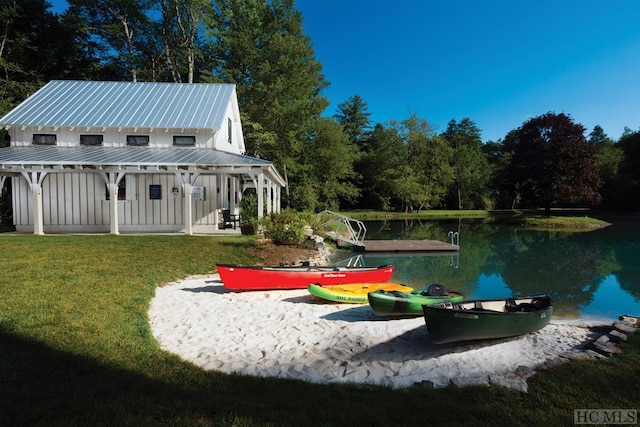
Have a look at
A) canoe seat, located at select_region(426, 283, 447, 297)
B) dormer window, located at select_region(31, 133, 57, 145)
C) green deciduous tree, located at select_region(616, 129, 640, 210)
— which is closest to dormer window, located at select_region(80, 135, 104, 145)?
dormer window, located at select_region(31, 133, 57, 145)

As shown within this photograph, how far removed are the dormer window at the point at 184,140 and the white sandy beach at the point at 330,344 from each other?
11522 millimetres

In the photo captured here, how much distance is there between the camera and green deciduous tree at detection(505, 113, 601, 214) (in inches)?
1522

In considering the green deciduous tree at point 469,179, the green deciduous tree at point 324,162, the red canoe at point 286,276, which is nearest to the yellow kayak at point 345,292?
the red canoe at point 286,276

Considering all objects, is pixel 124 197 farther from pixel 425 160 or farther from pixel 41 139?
pixel 425 160

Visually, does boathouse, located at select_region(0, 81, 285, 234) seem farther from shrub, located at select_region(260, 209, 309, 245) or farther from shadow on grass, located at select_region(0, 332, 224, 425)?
shadow on grass, located at select_region(0, 332, 224, 425)

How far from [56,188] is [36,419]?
58.2 feet

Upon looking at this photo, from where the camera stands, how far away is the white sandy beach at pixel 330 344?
5.72 metres

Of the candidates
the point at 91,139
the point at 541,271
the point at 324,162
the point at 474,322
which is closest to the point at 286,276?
the point at 474,322

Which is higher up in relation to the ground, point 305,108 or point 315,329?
point 305,108

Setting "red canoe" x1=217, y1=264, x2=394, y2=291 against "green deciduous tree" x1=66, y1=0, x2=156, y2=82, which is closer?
"red canoe" x1=217, y1=264, x2=394, y2=291

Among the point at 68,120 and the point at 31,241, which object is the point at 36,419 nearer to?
the point at 31,241

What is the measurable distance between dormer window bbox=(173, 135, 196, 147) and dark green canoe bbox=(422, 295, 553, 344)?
16010mm

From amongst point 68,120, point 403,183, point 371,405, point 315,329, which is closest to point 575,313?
point 315,329

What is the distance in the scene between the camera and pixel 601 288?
1264cm
